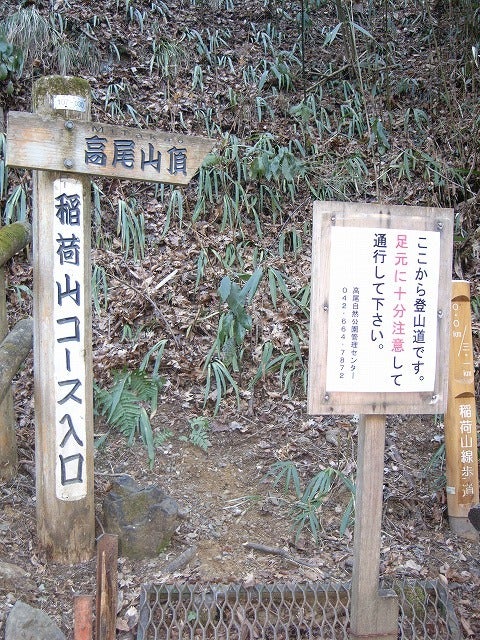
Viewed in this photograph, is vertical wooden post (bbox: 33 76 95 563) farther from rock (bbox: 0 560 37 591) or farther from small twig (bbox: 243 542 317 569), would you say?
small twig (bbox: 243 542 317 569)

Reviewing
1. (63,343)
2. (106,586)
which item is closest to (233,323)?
A: (63,343)

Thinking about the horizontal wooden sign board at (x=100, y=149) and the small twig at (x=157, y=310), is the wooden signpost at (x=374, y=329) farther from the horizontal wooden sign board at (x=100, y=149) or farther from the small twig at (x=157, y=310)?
the small twig at (x=157, y=310)

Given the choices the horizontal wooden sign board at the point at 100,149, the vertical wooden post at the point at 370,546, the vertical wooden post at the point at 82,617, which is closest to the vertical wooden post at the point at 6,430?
the horizontal wooden sign board at the point at 100,149

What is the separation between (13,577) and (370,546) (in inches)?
68.0

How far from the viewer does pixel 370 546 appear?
2.52 meters

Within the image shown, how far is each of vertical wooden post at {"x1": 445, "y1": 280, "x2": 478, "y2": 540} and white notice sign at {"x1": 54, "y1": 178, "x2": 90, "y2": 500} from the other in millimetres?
2145

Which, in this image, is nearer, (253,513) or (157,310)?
(253,513)

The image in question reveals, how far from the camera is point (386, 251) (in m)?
2.42

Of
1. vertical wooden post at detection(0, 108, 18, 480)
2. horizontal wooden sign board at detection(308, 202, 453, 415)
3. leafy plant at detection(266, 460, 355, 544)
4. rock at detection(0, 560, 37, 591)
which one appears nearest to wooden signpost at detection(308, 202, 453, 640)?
horizontal wooden sign board at detection(308, 202, 453, 415)

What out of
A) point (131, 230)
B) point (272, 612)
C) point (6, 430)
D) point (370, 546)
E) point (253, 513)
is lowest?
point (272, 612)

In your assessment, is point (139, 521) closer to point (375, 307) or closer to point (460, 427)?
point (375, 307)

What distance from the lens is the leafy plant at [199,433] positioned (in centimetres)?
407

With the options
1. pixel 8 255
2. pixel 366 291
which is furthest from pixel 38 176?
pixel 366 291

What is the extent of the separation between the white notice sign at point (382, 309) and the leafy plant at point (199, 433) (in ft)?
6.13
